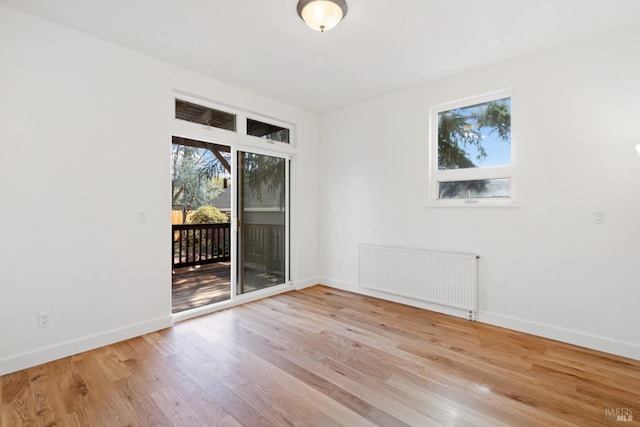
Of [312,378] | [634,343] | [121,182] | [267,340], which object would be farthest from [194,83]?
[634,343]

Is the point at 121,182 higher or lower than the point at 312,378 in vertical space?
higher

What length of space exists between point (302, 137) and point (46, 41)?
301 cm

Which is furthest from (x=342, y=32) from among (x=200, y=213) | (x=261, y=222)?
(x=200, y=213)

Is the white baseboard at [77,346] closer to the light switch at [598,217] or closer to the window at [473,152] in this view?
the window at [473,152]

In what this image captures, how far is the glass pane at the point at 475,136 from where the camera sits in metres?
3.24

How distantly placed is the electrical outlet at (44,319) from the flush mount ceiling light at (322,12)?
3186 millimetres

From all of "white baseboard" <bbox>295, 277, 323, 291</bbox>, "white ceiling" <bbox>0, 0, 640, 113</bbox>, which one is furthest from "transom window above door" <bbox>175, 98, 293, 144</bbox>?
"white baseboard" <bbox>295, 277, 323, 291</bbox>

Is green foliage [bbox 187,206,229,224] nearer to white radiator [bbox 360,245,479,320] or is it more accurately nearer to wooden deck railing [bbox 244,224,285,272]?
wooden deck railing [bbox 244,224,285,272]

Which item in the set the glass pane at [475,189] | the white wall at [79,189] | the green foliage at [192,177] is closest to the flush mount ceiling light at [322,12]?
the white wall at [79,189]

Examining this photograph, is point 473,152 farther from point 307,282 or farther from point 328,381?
point 307,282

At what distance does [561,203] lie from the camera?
285cm

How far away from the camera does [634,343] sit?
2.51 metres

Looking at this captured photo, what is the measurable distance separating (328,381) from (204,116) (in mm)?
3151

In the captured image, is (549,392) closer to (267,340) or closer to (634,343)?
(634,343)
